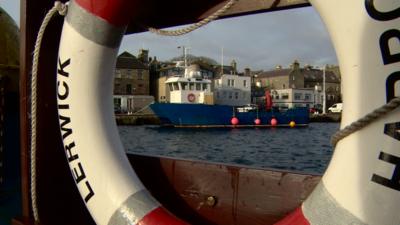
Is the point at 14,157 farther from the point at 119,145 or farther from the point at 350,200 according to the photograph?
the point at 350,200

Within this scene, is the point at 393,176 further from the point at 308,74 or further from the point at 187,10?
the point at 308,74

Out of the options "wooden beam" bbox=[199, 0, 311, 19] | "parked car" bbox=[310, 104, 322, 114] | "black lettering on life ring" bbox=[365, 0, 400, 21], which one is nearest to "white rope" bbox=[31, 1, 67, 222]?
"wooden beam" bbox=[199, 0, 311, 19]

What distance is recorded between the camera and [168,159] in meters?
1.88

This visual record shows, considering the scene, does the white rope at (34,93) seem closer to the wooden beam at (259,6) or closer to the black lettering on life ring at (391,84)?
the wooden beam at (259,6)

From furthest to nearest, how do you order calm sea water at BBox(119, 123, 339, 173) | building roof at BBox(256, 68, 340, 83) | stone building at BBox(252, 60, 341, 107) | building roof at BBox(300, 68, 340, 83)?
building roof at BBox(300, 68, 340, 83)
building roof at BBox(256, 68, 340, 83)
stone building at BBox(252, 60, 341, 107)
calm sea water at BBox(119, 123, 339, 173)

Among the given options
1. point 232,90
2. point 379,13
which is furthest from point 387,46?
point 232,90

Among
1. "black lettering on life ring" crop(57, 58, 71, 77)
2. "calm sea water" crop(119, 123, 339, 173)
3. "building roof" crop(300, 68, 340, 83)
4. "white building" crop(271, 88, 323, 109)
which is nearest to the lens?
"black lettering on life ring" crop(57, 58, 71, 77)

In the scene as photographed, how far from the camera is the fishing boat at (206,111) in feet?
68.8

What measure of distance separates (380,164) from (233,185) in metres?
0.80

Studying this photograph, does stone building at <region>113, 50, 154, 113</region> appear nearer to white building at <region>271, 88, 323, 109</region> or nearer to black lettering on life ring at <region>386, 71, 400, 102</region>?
white building at <region>271, 88, 323, 109</region>

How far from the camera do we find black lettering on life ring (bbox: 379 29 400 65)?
36.7 inches

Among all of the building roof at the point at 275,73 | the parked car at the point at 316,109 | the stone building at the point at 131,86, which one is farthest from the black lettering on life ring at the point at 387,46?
the building roof at the point at 275,73

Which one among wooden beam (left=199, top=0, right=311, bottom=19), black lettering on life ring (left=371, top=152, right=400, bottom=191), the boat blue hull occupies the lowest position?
the boat blue hull

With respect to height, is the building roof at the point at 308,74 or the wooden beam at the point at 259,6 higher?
the building roof at the point at 308,74
